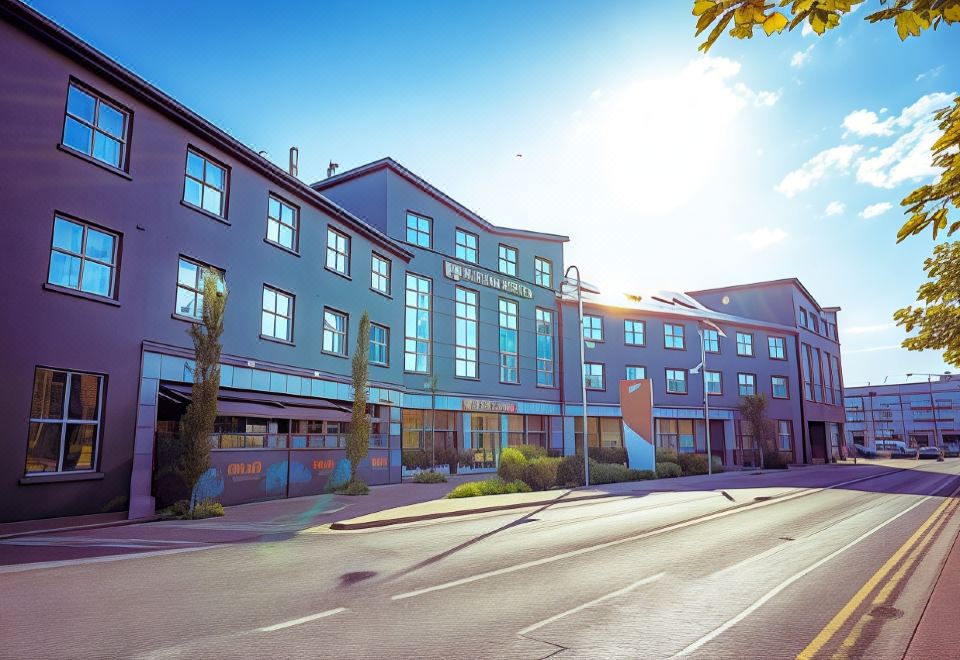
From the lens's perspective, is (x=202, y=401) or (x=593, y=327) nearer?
(x=202, y=401)

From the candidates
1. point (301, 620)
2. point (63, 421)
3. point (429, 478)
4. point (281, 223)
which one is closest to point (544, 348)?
point (429, 478)

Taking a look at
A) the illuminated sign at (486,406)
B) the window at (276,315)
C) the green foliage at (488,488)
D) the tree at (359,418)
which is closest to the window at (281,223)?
the window at (276,315)

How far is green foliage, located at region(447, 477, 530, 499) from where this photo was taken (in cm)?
2105

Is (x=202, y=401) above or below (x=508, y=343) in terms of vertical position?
below

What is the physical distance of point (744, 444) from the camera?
171 feet

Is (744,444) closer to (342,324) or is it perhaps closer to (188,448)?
(342,324)

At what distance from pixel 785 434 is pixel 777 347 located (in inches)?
307

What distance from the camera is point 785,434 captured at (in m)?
55.7

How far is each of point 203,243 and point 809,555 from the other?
18.1 metres

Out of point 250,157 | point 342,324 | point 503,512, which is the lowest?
point 503,512

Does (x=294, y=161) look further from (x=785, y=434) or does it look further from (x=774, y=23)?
(x=785, y=434)

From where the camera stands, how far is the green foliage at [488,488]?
21.0m

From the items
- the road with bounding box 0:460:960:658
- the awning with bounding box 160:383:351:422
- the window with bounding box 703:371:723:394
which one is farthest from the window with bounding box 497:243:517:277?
the road with bounding box 0:460:960:658

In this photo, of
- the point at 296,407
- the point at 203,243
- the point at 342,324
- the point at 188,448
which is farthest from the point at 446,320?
the point at 188,448
